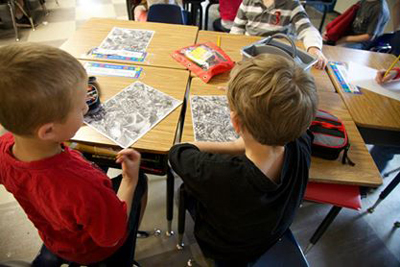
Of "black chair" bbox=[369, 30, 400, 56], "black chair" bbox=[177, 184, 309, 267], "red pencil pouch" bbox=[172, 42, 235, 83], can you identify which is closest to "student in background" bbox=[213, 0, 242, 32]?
"red pencil pouch" bbox=[172, 42, 235, 83]

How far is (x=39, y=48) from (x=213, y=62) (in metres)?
0.90

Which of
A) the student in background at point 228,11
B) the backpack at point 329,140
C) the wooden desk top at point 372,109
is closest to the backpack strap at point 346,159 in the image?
the backpack at point 329,140

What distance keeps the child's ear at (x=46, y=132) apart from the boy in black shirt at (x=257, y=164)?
0.34 m

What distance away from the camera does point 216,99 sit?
1.13m

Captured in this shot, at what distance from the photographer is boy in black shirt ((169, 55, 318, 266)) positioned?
60 cm

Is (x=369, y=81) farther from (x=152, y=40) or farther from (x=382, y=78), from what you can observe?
(x=152, y=40)

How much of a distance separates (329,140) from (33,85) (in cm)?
90

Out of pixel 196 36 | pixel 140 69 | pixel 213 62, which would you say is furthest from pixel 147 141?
pixel 196 36

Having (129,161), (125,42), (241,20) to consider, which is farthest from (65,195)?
(241,20)

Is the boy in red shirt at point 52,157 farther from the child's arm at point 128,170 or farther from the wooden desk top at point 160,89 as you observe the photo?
the wooden desk top at point 160,89

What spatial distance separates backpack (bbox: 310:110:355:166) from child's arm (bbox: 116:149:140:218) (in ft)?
2.05

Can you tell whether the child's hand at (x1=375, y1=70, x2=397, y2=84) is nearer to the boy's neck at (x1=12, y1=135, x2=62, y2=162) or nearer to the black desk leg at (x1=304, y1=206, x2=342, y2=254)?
the black desk leg at (x1=304, y1=206, x2=342, y2=254)

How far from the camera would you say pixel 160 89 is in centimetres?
113

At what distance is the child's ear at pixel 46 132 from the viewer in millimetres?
534
